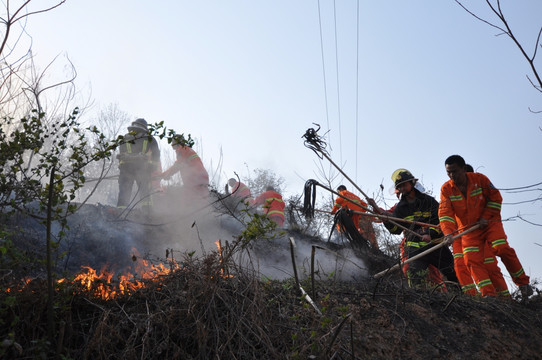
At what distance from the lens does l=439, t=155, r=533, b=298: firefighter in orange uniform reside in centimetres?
473

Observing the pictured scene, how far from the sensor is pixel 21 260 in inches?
106

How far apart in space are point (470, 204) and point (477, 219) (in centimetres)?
20

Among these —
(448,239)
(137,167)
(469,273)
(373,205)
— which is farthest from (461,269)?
(137,167)

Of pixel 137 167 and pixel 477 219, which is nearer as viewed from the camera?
pixel 477 219

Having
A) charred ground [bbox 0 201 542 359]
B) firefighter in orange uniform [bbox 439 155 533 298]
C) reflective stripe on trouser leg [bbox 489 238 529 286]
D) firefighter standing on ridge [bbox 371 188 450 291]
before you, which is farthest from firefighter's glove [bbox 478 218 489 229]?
charred ground [bbox 0 201 542 359]

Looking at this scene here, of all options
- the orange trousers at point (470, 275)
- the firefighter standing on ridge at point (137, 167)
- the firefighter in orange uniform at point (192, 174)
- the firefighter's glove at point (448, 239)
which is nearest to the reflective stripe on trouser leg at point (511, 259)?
the orange trousers at point (470, 275)

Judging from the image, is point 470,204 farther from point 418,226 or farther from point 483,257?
point 418,226

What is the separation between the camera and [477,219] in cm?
507

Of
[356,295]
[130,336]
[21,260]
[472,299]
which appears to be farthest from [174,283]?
[472,299]

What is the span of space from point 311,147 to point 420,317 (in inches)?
116

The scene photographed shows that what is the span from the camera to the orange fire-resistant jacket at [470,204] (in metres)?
5.03

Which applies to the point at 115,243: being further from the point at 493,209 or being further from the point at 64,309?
the point at 493,209

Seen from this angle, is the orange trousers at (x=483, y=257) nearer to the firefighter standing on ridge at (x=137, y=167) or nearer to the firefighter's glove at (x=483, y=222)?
the firefighter's glove at (x=483, y=222)

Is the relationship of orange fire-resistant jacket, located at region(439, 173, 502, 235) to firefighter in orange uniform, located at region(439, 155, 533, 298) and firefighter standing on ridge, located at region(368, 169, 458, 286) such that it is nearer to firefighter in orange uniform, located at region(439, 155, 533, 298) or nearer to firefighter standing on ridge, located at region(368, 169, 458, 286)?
firefighter in orange uniform, located at region(439, 155, 533, 298)
